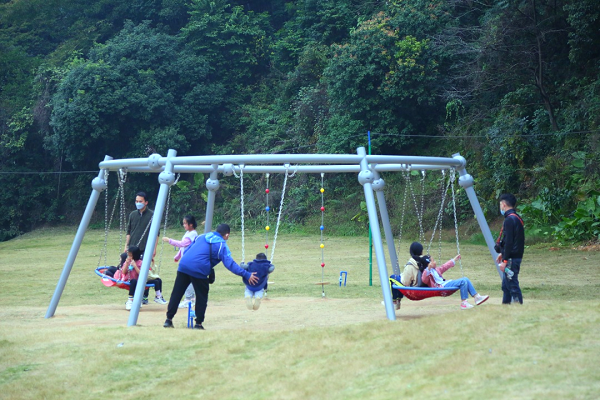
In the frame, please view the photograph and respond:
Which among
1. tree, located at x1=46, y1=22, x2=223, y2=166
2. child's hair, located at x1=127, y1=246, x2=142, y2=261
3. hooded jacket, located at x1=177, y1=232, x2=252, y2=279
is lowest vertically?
child's hair, located at x1=127, y1=246, x2=142, y2=261

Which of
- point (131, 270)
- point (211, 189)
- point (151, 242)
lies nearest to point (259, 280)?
point (151, 242)

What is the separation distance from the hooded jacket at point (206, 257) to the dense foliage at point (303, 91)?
1500 cm

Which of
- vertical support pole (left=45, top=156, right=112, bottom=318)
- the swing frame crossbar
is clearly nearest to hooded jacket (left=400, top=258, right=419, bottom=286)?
the swing frame crossbar

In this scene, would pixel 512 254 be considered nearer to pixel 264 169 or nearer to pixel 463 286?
pixel 463 286

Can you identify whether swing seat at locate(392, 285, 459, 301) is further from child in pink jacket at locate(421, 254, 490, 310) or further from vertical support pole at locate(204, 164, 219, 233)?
vertical support pole at locate(204, 164, 219, 233)

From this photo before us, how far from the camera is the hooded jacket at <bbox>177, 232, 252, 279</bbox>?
8.79 meters

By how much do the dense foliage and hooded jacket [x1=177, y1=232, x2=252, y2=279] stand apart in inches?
590

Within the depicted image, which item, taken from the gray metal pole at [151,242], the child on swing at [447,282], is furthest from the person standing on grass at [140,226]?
the child on swing at [447,282]

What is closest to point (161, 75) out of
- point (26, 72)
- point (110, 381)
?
point (26, 72)

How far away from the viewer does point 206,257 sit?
29.1 ft

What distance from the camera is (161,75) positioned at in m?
38.4

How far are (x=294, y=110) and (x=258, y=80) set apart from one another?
5.88 meters

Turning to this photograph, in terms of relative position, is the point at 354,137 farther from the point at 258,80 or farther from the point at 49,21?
the point at 49,21

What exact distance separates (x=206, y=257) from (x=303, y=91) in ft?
97.7
